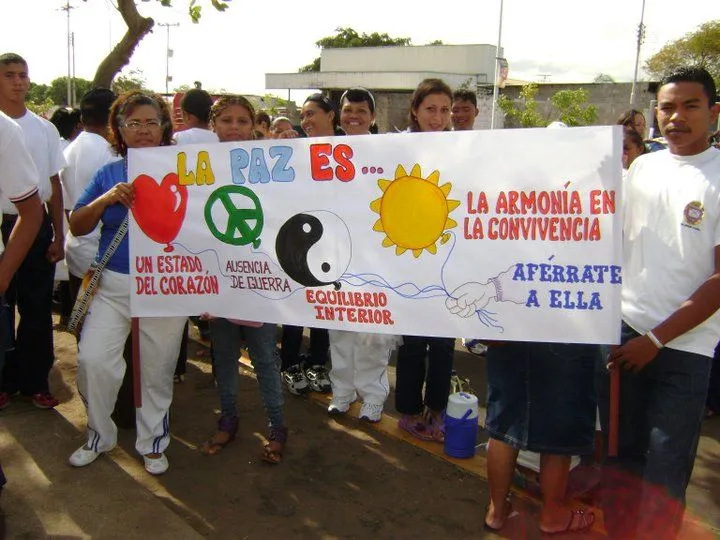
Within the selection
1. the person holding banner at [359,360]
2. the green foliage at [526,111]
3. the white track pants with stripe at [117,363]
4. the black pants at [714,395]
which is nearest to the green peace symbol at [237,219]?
the white track pants with stripe at [117,363]

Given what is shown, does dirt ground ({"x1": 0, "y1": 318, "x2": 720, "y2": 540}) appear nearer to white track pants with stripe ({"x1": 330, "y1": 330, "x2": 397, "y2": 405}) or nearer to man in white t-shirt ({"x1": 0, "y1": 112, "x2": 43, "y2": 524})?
white track pants with stripe ({"x1": 330, "y1": 330, "x2": 397, "y2": 405})

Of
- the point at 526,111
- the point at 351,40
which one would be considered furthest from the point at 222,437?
the point at 351,40

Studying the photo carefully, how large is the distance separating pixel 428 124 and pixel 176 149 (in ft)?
4.83

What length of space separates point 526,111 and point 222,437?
82.9ft

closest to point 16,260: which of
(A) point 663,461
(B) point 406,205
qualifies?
(B) point 406,205

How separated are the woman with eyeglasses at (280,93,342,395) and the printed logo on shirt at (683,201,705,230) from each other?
2395mm

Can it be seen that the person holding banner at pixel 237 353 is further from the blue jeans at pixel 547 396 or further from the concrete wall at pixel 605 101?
the concrete wall at pixel 605 101

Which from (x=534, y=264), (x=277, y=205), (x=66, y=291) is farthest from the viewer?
(x=66, y=291)

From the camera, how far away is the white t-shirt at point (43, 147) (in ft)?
12.4

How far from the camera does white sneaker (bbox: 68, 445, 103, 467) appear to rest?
315 centimetres

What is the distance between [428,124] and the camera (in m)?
3.79

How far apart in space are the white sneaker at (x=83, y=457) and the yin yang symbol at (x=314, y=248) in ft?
4.45

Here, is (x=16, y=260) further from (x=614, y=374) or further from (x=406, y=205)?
(x=614, y=374)

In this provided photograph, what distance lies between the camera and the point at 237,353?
11.6 ft
